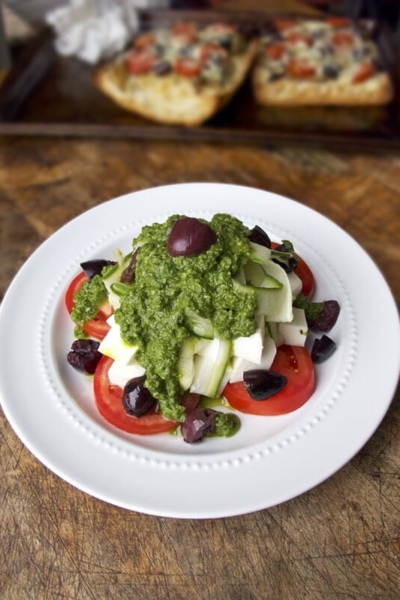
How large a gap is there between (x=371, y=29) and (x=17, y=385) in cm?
453

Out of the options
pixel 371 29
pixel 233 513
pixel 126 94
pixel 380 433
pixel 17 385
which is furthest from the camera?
pixel 371 29

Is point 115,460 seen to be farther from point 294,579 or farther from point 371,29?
point 371,29

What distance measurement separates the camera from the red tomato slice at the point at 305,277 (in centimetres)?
290

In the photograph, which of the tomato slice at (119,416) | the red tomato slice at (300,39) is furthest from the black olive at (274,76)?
the tomato slice at (119,416)

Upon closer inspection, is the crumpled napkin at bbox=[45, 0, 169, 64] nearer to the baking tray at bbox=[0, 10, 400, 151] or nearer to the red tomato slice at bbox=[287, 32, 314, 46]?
the baking tray at bbox=[0, 10, 400, 151]

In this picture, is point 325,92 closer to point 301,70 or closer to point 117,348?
point 301,70

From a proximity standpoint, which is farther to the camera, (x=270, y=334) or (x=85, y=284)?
(x=85, y=284)

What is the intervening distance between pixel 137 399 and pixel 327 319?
3.05ft

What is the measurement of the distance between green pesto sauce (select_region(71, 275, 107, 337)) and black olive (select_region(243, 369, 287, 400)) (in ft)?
2.48

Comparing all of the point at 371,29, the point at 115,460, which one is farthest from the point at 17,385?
the point at 371,29

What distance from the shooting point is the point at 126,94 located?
480cm

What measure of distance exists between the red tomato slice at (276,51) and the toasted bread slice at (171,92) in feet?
0.56

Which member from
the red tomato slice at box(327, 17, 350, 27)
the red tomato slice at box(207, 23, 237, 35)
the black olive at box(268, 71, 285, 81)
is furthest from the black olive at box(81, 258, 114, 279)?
the red tomato slice at box(327, 17, 350, 27)

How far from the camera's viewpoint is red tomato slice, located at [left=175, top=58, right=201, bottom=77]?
485 centimetres
